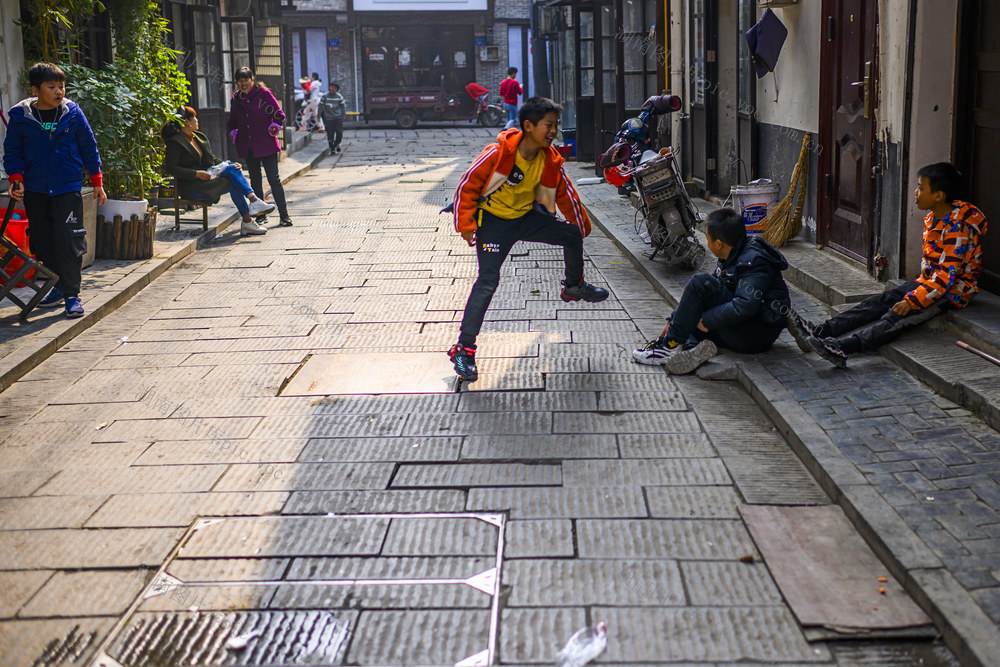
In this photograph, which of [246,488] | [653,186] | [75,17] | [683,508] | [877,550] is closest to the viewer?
[877,550]

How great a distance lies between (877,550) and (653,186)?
5264mm

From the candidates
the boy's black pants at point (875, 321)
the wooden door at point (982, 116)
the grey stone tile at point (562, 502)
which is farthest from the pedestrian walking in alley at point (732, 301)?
the grey stone tile at point (562, 502)

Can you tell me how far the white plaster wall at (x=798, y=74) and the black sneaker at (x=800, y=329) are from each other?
3562mm

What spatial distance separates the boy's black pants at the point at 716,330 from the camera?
6.05m

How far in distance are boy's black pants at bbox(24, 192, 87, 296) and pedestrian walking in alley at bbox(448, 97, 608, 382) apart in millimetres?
3384

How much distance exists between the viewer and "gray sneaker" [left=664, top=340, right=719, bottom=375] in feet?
19.9

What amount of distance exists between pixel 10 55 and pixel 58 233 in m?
2.75

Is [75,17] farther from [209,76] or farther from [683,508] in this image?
→ [683,508]

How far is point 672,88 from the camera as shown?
45.8 ft

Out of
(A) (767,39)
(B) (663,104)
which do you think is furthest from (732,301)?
(A) (767,39)

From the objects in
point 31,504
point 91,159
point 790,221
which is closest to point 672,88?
point 790,221

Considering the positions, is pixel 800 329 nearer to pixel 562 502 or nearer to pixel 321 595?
pixel 562 502

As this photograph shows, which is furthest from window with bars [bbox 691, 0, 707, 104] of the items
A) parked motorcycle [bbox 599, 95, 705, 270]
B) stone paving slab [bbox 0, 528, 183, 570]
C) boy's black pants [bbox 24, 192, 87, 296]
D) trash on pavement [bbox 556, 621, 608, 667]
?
trash on pavement [bbox 556, 621, 608, 667]

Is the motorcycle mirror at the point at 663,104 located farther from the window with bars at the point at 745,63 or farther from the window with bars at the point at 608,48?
the window with bars at the point at 608,48
